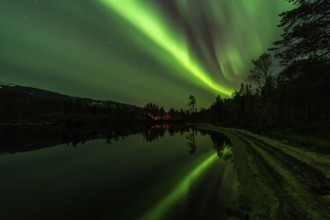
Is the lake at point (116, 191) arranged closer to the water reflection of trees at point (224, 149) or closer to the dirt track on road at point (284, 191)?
the dirt track on road at point (284, 191)

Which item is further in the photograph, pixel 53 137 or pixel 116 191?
pixel 53 137

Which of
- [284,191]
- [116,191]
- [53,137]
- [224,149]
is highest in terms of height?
[224,149]

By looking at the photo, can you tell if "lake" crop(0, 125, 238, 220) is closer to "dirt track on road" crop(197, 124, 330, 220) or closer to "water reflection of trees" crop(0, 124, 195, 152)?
"dirt track on road" crop(197, 124, 330, 220)

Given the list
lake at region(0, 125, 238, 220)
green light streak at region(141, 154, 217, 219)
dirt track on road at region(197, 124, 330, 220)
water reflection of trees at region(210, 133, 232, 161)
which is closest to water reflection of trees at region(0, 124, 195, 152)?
water reflection of trees at region(210, 133, 232, 161)

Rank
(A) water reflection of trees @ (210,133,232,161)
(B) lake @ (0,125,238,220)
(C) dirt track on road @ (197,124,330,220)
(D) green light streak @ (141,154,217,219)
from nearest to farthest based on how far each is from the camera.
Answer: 1. (C) dirt track on road @ (197,124,330,220)
2. (D) green light streak @ (141,154,217,219)
3. (B) lake @ (0,125,238,220)
4. (A) water reflection of trees @ (210,133,232,161)

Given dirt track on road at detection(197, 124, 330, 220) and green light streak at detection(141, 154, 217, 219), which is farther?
green light streak at detection(141, 154, 217, 219)

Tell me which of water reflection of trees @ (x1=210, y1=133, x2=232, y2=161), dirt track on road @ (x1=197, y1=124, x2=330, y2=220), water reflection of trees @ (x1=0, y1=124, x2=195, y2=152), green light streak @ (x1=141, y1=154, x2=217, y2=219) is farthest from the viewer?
water reflection of trees @ (x1=0, y1=124, x2=195, y2=152)

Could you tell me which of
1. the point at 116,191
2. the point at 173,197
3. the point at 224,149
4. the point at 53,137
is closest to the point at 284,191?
the point at 173,197

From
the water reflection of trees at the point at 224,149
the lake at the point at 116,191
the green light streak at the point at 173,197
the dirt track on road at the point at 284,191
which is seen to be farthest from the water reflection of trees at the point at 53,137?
the dirt track on road at the point at 284,191

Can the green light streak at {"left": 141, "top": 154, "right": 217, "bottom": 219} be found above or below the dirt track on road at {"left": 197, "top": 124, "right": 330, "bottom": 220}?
below

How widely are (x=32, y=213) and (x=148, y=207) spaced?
4.99 metres

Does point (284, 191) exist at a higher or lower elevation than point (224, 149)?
lower

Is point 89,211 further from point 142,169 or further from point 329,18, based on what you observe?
point 329,18

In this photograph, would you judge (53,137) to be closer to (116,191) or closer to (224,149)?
(224,149)
